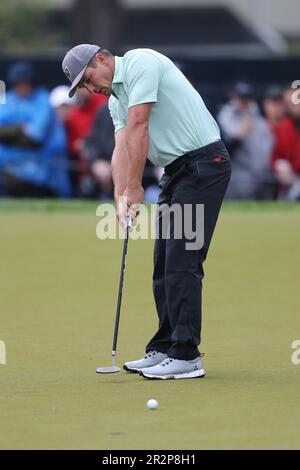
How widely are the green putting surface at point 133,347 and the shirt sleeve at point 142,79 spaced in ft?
5.72

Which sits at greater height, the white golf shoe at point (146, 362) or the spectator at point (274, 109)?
the spectator at point (274, 109)

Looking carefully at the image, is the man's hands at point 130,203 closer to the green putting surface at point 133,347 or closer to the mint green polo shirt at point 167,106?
the mint green polo shirt at point 167,106

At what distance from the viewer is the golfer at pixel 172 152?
27.2 feet

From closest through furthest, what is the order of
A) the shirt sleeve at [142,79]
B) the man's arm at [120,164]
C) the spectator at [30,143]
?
the shirt sleeve at [142,79] → the man's arm at [120,164] → the spectator at [30,143]

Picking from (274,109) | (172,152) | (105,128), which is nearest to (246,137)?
(274,109)

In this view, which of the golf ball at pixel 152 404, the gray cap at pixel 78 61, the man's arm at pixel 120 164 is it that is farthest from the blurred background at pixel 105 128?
the golf ball at pixel 152 404

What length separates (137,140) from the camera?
27.2 feet

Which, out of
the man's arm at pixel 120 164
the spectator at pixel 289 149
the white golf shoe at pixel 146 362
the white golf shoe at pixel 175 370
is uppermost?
the spectator at pixel 289 149

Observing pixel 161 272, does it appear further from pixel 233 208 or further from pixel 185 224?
pixel 233 208

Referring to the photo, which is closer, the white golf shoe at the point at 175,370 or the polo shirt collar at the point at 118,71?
the polo shirt collar at the point at 118,71

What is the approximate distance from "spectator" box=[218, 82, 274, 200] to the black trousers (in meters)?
12.1

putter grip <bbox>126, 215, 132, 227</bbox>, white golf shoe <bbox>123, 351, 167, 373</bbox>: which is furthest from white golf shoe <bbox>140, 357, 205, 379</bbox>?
putter grip <bbox>126, 215, 132, 227</bbox>
